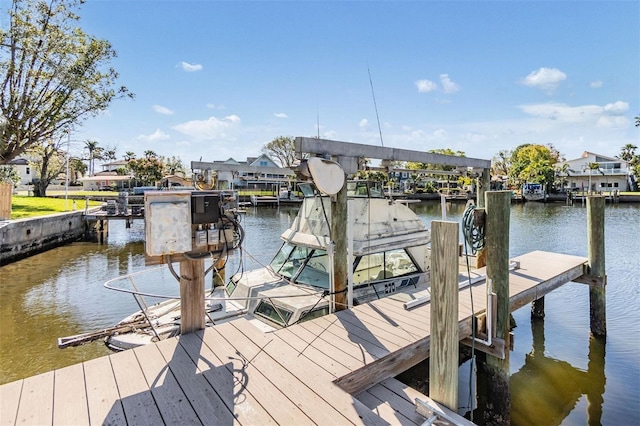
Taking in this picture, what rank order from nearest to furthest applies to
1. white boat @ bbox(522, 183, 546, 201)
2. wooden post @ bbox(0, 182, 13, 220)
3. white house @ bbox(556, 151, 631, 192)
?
wooden post @ bbox(0, 182, 13, 220), white boat @ bbox(522, 183, 546, 201), white house @ bbox(556, 151, 631, 192)

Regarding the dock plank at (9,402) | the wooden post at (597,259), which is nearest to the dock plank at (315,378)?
the dock plank at (9,402)

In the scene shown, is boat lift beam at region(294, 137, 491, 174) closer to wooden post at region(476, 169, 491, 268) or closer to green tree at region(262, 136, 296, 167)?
wooden post at region(476, 169, 491, 268)

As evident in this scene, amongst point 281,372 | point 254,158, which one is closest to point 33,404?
point 281,372

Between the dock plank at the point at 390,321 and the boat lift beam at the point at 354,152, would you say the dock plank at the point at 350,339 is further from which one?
the boat lift beam at the point at 354,152

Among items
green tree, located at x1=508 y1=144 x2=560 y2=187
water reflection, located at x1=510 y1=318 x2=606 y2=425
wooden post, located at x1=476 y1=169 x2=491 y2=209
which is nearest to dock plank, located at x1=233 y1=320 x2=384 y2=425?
water reflection, located at x1=510 y1=318 x2=606 y2=425

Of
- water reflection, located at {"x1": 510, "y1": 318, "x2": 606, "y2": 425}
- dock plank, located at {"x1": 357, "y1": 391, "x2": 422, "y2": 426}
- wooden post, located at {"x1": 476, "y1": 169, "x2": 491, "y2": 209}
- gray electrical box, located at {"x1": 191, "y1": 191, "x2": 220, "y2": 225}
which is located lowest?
water reflection, located at {"x1": 510, "y1": 318, "x2": 606, "y2": 425}

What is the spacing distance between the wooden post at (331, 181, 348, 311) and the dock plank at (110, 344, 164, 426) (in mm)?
3051

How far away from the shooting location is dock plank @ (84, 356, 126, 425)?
2.72 meters

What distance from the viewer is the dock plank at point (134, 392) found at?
2.75m

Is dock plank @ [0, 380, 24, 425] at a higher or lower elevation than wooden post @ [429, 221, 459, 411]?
lower

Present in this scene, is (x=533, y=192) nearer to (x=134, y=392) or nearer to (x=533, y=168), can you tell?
(x=533, y=168)

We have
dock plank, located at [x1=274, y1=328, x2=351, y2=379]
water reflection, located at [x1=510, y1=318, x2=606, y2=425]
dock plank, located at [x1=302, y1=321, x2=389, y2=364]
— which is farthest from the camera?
water reflection, located at [x1=510, y1=318, x2=606, y2=425]

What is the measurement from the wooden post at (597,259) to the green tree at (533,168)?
177ft

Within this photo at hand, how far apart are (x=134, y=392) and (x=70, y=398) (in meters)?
0.52
